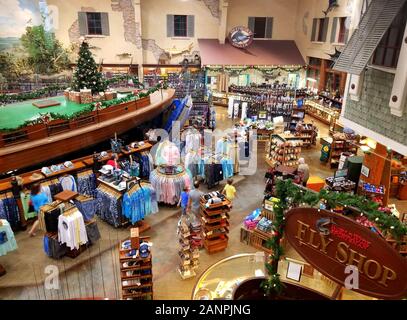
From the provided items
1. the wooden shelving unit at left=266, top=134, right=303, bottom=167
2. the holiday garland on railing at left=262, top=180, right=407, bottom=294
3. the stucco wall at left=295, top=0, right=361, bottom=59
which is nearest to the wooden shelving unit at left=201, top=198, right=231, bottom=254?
the holiday garland on railing at left=262, top=180, right=407, bottom=294

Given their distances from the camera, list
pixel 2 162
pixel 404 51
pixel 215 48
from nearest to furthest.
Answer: pixel 404 51 < pixel 2 162 < pixel 215 48

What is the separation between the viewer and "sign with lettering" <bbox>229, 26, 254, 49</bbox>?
2114 cm

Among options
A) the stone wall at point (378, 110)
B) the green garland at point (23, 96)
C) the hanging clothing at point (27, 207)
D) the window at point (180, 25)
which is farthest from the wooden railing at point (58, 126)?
the window at point (180, 25)

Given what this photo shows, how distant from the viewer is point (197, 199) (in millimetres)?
7832

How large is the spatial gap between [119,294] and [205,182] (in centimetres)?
487

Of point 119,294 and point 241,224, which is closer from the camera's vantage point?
point 119,294

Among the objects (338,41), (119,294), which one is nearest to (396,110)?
(119,294)

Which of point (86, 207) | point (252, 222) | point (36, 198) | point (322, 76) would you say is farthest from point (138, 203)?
point (322, 76)

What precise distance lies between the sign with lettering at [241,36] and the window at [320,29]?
3618 mm

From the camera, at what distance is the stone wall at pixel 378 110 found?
5.50 metres

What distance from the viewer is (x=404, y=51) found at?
16.8 feet

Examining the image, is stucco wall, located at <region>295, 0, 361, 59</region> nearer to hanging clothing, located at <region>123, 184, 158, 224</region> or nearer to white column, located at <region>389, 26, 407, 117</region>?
white column, located at <region>389, 26, 407, 117</region>

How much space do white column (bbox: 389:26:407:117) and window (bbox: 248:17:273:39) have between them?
18359mm
